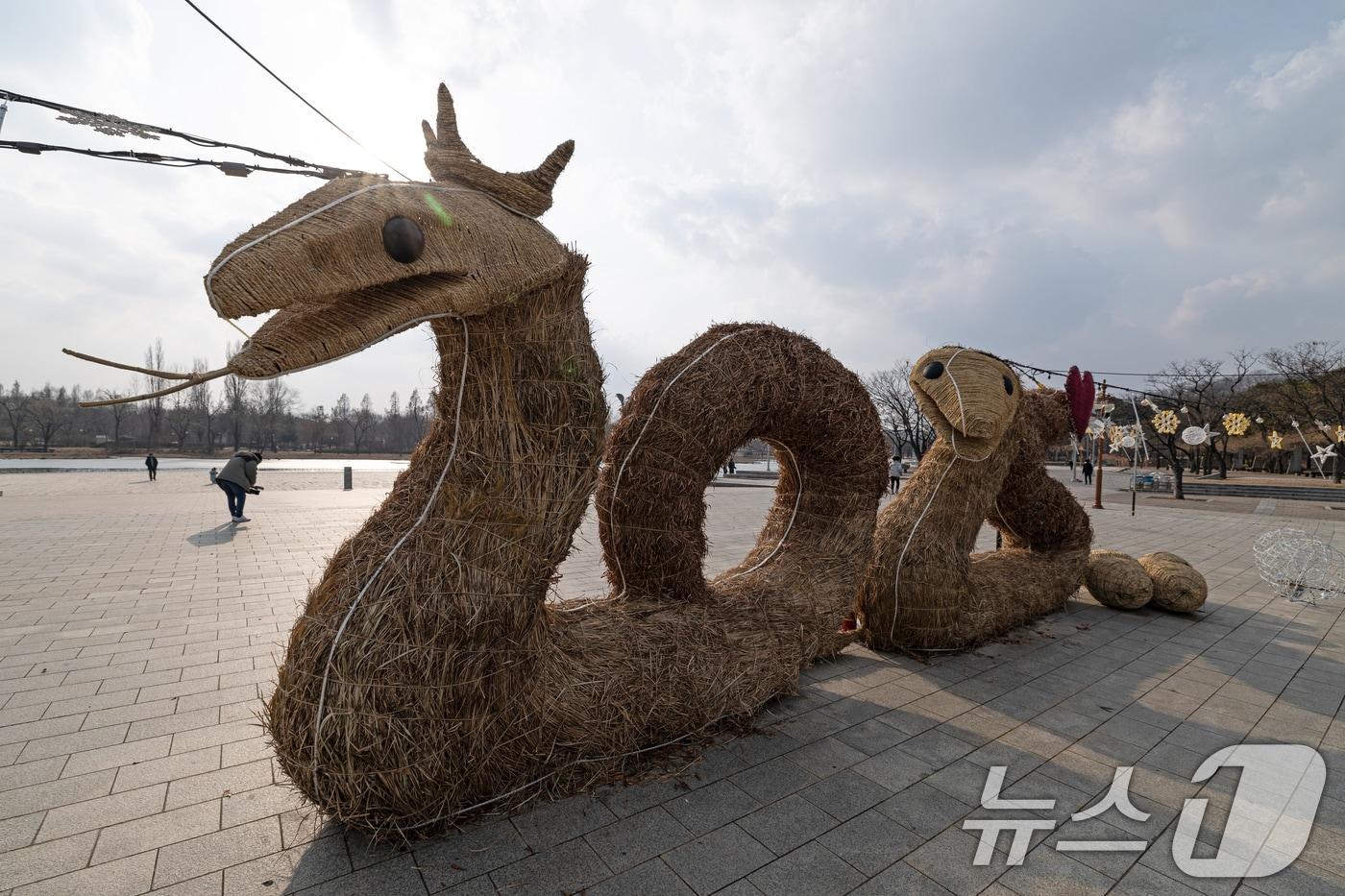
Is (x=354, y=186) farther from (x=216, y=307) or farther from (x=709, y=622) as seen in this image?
(x=709, y=622)

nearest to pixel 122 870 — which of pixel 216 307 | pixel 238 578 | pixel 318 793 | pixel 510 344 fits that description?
pixel 318 793

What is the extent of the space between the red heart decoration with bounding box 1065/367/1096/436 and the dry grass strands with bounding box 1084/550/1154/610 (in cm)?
142

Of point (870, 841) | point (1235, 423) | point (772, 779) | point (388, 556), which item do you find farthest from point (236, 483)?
point (1235, 423)

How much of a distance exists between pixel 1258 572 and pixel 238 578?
1320 centimetres

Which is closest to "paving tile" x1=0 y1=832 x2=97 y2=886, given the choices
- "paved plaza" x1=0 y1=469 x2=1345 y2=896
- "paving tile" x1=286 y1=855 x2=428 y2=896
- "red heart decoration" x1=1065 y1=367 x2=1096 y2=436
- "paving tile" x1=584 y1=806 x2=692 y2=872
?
"paved plaza" x1=0 y1=469 x2=1345 y2=896

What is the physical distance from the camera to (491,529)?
236 centimetres

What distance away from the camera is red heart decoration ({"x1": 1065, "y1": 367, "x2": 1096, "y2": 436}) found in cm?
604

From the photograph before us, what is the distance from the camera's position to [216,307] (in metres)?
1.67

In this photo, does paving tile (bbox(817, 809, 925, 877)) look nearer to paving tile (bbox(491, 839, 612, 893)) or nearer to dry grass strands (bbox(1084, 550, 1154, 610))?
paving tile (bbox(491, 839, 612, 893))

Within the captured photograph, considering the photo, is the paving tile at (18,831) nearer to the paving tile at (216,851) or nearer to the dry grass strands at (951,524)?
the paving tile at (216,851)

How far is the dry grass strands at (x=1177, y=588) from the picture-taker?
5.88m

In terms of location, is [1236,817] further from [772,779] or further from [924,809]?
[772,779]

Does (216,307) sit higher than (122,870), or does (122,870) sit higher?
(216,307)

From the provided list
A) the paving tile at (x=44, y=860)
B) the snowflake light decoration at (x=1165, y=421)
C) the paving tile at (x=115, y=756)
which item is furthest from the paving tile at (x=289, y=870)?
the snowflake light decoration at (x=1165, y=421)
